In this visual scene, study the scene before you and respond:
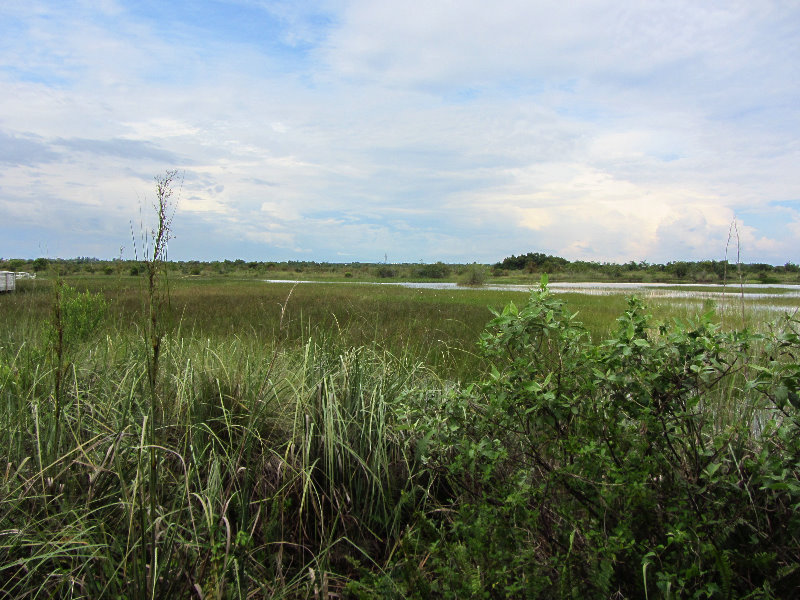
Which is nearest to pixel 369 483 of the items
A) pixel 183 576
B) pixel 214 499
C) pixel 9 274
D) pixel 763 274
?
pixel 214 499

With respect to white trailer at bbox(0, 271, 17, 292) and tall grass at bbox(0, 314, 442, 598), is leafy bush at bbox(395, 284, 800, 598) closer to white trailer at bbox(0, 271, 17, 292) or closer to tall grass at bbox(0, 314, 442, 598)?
tall grass at bbox(0, 314, 442, 598)

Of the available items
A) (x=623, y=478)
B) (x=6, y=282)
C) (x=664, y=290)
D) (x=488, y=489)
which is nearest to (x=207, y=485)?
(x=488, y=489)

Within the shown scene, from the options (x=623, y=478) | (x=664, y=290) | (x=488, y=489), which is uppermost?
(x=664, y=290)

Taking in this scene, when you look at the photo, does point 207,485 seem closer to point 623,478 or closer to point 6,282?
point 623,478

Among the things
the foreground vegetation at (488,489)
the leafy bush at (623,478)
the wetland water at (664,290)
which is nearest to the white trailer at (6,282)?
the wetland water at (664,290)

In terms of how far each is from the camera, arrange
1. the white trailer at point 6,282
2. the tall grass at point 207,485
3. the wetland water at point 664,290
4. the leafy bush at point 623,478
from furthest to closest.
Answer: the wetland water at point 664,290, the white trailer at point 6,282, the tall grass at point 207,485, the leafy bush at point 623,478

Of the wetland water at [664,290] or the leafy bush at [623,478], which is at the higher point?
the wetland water at [664,290]

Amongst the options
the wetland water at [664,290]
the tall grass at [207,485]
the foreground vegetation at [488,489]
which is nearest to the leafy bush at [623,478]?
the foreground vegetation at [488,489]

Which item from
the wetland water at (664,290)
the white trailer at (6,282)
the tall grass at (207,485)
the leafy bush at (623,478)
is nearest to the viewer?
the leafy bush at (623,478)

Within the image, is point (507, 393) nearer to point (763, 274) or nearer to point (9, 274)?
point (9, 274)

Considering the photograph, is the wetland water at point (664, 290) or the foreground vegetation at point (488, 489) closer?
the foreground vegetation at point (488, 489)

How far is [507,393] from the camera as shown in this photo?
2.63 m

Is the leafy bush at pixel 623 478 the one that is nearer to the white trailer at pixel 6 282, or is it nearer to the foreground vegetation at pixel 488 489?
the foreground vegetation at pixel 488 489

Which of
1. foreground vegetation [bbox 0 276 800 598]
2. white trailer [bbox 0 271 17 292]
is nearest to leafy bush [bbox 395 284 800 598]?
foreground vegetation [bbox 0 276 800 598]
